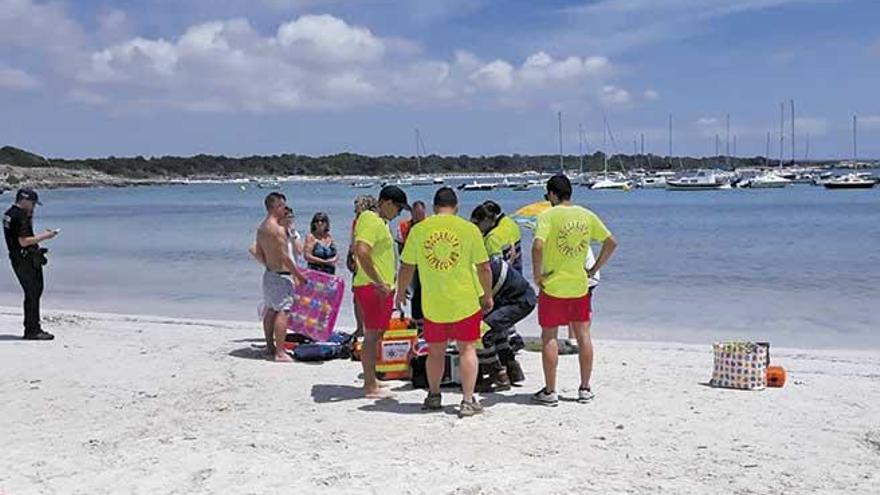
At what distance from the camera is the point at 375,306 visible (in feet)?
22.5

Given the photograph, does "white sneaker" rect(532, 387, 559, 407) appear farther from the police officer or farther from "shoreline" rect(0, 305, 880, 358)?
the police officer

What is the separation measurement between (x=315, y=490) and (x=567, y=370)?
350cm

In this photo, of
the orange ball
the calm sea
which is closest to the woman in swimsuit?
the calm sea

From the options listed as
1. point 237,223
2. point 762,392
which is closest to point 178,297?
point 762,392

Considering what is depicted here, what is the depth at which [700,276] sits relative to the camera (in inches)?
720

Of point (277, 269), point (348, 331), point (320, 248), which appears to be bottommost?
point (348, 331)

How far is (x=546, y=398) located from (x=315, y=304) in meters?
2.71

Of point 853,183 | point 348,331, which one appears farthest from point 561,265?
point 853,183

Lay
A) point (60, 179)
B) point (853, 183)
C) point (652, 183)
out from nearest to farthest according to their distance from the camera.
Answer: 1. point (853, 183)
2. point (652, 183)
3. point (60, 179)

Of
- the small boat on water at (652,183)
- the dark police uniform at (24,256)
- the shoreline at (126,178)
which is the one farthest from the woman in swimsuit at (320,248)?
the shoreline at (126,178)

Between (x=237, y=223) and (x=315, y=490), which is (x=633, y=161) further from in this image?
(x=315, y=490)

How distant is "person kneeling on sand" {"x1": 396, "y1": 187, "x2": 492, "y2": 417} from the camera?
6.15 m

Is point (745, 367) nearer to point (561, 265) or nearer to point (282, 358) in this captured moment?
point (561, 265)

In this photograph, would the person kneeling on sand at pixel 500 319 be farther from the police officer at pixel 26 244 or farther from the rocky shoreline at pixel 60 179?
the rocky shoreline at pixel 60 179
